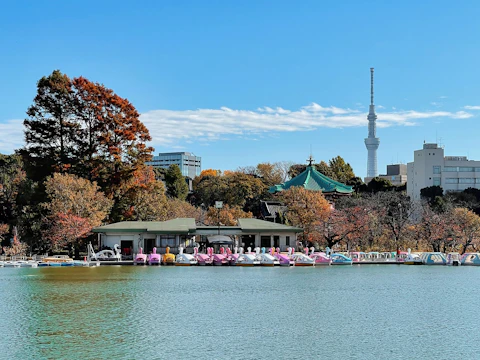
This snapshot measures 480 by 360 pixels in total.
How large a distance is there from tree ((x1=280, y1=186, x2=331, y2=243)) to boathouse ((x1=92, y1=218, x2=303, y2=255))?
2.63m

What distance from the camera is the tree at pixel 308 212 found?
56.4 m

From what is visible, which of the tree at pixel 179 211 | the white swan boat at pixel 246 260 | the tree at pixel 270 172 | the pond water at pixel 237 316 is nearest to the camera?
the pond water at pixel 237 316

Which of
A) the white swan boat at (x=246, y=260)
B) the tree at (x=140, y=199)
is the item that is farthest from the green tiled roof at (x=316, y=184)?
the white swan boat at (x=246, y=260)

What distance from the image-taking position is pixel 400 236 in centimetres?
5566

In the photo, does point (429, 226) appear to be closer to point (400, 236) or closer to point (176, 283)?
point (400, 236)

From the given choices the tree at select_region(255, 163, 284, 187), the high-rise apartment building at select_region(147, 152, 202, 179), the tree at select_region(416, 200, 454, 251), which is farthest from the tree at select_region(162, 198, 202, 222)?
the high-rise apartment building at select_region(147, 152, 202, 179)

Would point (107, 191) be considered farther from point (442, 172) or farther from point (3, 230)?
point (442, 172)

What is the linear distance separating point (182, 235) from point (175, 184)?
110ft

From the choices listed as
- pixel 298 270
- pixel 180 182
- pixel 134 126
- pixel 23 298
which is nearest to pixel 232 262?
pixel 298 270

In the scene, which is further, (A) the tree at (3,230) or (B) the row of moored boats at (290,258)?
(A) the tree at (3,230)

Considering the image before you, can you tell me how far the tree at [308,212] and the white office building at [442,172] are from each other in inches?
1770

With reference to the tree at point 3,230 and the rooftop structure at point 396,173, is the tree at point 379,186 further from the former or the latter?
the tree at point 3,230

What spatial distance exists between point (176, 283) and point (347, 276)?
11046 millimetres

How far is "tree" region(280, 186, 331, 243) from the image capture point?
56.4m
